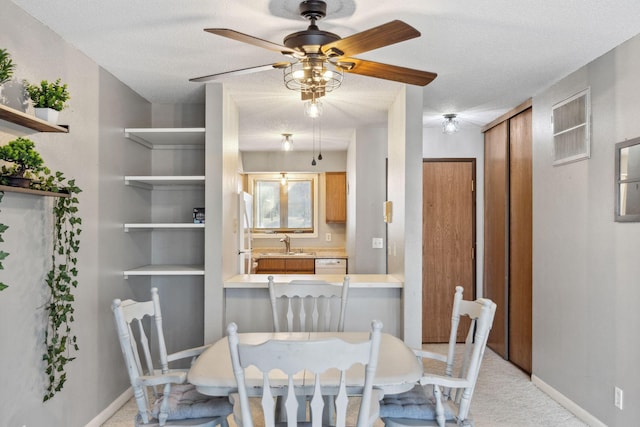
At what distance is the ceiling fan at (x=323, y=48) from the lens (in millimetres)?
1942

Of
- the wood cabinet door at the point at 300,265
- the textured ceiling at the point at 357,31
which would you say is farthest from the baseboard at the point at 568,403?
the wood cabinet door at the point at 300,265

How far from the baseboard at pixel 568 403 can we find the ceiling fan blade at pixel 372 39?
271 centimetres

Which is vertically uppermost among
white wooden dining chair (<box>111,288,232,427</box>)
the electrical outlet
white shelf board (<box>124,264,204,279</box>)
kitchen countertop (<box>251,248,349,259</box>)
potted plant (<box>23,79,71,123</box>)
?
potted plant (<box>23,79,71,123</box>)

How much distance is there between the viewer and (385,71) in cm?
237

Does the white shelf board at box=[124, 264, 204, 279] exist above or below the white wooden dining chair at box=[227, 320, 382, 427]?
above

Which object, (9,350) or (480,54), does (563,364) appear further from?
(9,350)

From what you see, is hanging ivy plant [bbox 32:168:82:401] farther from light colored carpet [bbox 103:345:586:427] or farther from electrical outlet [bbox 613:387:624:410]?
electrical outlet [bbox 613:387:624:410]

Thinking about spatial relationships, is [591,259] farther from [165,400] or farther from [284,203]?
[284,203]

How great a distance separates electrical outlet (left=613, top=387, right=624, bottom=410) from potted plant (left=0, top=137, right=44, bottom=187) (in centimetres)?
338

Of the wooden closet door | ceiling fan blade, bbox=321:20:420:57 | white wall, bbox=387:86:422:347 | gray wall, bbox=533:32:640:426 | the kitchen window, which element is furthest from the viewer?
the kitchen window

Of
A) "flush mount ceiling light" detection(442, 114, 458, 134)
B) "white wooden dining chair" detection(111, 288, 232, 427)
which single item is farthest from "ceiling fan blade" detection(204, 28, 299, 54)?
"flush mount ceiling light" detection(442, 114, 458, 134)

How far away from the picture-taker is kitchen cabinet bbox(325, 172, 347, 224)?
22.2 ft

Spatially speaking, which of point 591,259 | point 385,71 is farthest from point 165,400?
point 591,259

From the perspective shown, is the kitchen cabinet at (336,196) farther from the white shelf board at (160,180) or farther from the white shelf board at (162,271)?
the white shelf board at (162,271)
